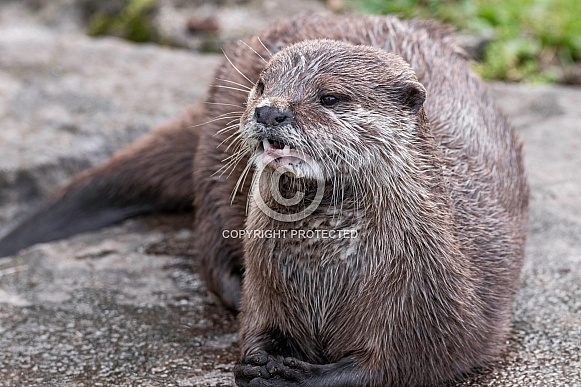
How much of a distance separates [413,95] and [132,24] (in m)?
4.57

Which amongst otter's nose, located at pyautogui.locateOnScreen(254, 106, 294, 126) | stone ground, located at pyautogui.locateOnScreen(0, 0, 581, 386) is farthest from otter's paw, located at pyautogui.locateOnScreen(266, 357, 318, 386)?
otter's nose, located at pyautogui.locateOnScreen(254, 106, 294, 126)

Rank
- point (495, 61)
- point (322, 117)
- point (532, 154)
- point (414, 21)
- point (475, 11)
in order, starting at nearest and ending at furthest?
1. point (322, 117)
2. point (414, 21)
3. point (532, 154)
4. point (495, 61)
5. point (475, 11)

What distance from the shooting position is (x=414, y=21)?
12.3 ft

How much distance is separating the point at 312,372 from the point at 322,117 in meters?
0.72

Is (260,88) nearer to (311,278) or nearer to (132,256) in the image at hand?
(311,278)

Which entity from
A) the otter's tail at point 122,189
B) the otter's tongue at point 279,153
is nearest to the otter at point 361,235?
the otter's tongue at point 279,153

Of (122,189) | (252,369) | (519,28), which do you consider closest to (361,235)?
(252,369)

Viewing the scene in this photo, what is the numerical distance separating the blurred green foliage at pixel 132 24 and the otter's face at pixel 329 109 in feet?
13.7

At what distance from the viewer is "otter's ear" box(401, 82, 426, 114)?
2574mm

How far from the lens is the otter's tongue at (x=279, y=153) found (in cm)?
A: 243

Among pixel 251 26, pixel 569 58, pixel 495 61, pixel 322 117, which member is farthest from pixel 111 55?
pixel 322 117

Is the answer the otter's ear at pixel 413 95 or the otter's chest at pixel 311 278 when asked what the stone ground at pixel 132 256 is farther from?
the otter's ear at pixel 413 95

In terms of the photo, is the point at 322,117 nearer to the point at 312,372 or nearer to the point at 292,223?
the point at 292,223

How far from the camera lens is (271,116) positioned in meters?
2.40
